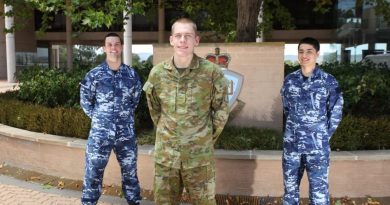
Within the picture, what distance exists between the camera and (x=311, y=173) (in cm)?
363

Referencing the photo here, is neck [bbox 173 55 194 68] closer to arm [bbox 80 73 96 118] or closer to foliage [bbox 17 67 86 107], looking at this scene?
arm [bbox 80 73 96 118]

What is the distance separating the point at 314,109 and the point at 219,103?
3.10ft

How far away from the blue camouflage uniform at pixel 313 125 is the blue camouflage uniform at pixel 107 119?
1.47m

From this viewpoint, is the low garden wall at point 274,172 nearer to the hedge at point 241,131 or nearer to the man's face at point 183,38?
the hedge at point 241,131

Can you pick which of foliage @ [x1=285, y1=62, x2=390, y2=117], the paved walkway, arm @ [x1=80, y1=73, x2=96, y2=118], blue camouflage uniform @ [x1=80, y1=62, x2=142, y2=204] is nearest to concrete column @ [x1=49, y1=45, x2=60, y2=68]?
the paved walkway

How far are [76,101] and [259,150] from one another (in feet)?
11.0

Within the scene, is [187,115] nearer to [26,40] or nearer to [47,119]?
[47,119]

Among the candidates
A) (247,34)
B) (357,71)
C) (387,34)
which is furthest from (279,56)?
(387,34)

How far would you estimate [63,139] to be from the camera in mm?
5625

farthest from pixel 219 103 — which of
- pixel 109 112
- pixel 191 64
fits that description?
pixel 109 112

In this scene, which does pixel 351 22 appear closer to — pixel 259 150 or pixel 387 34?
pixel 387 34

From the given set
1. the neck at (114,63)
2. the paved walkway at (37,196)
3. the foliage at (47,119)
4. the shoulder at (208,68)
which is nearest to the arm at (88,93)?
the neck at (114,63)

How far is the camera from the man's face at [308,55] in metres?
3.54

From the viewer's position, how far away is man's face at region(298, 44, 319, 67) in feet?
11.6
